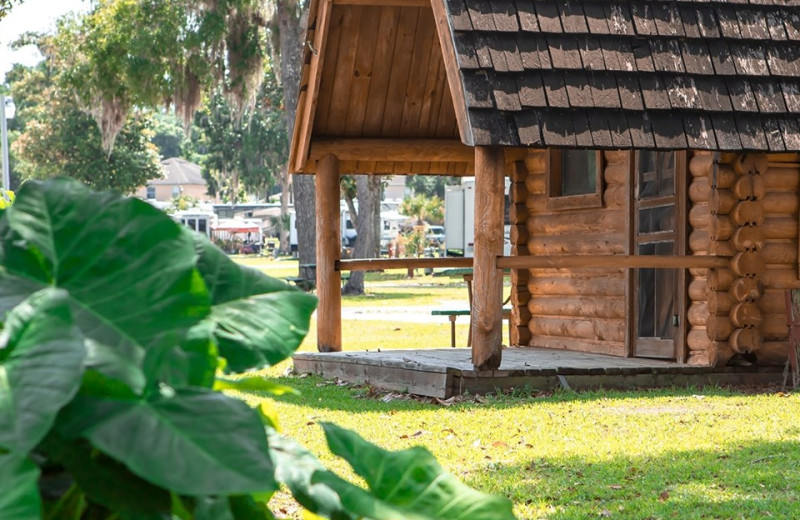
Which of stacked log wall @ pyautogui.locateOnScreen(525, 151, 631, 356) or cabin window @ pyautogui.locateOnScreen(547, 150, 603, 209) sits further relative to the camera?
cabin window @ pyautogui.locateOnScreen(547, 150, 603, 209)

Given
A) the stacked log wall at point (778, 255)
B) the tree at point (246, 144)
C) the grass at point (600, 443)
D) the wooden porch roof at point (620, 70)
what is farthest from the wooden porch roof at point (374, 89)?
the tree at point (246, 144)

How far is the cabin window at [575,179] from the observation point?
544 inches

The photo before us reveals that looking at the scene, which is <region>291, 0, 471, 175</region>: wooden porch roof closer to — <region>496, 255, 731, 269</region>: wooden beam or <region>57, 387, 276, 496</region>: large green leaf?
<region>496, 255, 731, 269</region>: wooden beam

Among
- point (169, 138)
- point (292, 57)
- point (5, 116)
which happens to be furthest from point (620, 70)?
point (169, 138)

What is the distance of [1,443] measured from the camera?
87cm

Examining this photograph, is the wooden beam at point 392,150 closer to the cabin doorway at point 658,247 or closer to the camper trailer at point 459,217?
the cabin doorway at point 658,247

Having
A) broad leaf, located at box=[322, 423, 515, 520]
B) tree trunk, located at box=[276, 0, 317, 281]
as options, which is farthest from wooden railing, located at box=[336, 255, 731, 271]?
tree trunk, located at box=[276, 0, 317, 281]

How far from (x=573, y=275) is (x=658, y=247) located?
175 cm

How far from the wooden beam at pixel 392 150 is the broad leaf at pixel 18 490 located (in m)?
12.3

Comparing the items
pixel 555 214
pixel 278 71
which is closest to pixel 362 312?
pixel 278 71

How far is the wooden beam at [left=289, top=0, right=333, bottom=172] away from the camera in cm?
1217

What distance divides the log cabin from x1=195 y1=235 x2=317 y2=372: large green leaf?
8.80 meters

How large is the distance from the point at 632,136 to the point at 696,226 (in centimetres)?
216

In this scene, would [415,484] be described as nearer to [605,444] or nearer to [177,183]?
[605,444]
